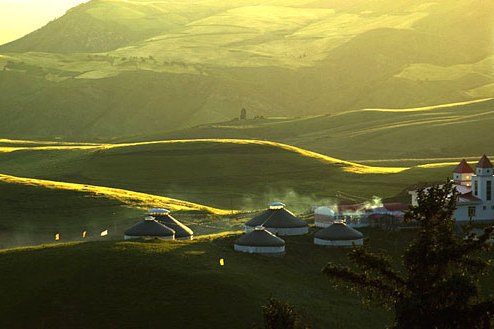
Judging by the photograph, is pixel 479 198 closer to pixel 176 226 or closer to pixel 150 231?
pixel 176 226

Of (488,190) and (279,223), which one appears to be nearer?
(279,223)

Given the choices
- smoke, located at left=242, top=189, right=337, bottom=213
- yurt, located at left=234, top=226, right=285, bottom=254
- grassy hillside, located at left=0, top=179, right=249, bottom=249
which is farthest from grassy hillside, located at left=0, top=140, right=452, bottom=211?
yurt, located at left=234, top=226, right=285, bottom=254

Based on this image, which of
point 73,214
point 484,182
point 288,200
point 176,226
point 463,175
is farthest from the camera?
point 288,200

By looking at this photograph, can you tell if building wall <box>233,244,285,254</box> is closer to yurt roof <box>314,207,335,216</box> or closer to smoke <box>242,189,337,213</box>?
yurt roof <box>314,207,335,216</box>

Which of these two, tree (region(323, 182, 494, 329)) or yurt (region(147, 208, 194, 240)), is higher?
tree (region(323, 182, 494, 329))

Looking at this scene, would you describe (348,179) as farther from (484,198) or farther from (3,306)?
(3,306)

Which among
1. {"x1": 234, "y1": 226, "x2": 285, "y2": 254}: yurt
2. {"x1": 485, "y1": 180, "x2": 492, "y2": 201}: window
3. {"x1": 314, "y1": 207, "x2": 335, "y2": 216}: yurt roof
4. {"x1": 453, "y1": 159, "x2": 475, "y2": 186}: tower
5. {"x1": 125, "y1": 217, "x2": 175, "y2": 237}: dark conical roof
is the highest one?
{"x1": 453, "y1": 159, "x2": 475, "y2": 186}: tower

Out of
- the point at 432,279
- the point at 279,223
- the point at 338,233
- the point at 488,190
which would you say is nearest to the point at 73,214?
the point at 279,223
